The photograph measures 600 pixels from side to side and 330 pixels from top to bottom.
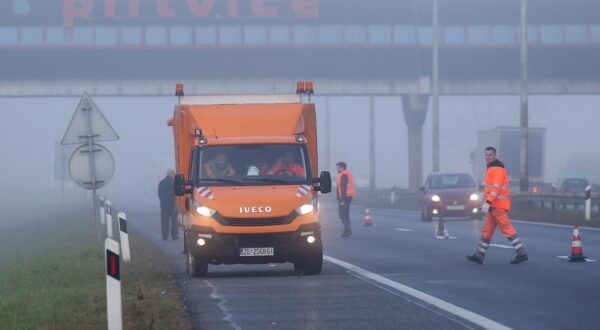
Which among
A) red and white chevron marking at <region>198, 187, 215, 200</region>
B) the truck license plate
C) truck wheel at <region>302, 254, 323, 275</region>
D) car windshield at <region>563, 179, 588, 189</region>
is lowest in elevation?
car windshield at <region>563, 179, 588, 189</region>

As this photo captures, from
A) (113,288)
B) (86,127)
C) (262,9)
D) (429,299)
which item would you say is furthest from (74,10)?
(113,288)

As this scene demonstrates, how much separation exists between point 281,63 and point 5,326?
1988 inches

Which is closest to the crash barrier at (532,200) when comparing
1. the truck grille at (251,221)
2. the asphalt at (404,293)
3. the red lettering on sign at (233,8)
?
the red lettering on sign at (233,8)

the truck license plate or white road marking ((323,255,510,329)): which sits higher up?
the truck license plate

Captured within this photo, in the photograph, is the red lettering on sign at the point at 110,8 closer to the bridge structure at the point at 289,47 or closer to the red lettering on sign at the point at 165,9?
the bridge structure at the point at 289,47

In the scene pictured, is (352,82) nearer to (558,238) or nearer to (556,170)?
(558,238)

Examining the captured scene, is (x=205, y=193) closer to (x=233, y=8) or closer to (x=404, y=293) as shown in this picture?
(x=404, y=293)

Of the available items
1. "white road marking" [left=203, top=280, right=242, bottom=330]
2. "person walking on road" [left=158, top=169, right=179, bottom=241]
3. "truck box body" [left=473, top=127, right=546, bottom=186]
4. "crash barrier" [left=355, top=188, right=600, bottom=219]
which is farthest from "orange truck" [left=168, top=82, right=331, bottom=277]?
"truck box body" [left=473, top=127, right=546, bottom=186]

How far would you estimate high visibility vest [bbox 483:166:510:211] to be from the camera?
18.3 meters

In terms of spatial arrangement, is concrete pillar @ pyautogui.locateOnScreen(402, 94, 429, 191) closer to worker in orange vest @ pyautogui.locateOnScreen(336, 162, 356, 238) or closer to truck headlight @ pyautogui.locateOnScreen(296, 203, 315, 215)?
worker in orange vest @ pyautogui.locateOnScreen(336, 162, 356, 238)

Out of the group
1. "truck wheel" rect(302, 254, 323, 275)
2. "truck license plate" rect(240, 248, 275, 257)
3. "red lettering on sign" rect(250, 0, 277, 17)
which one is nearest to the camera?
"truck license plate" rect(240, 248, 275, 257)

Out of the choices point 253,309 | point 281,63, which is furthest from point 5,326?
point 281,63

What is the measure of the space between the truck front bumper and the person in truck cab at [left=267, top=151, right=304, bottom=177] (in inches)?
35.4

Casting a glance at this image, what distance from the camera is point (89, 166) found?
20516mm
